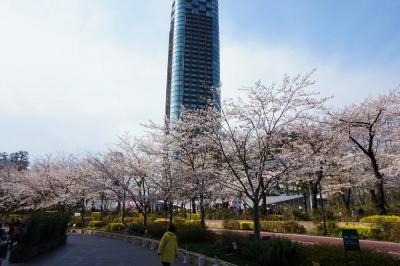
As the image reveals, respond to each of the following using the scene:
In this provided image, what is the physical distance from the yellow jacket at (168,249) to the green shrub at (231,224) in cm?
1861

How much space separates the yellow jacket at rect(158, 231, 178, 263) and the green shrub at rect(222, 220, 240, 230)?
733 inches

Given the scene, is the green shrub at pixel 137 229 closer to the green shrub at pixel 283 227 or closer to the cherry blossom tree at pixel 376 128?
the green shrub at pixel 283 227

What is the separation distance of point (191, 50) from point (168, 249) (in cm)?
9345

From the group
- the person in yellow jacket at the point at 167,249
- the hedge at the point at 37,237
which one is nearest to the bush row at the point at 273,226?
the hedge at the point at 37,237

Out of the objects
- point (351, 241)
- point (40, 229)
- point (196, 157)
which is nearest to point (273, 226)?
point (196, 157)

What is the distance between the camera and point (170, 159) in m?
21.6

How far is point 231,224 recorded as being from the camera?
1061 inches

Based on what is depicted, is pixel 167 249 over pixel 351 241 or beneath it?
beneath

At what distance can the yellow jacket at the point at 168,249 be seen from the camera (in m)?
8.81

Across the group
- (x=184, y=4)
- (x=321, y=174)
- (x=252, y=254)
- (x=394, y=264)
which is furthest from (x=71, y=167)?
(x=184, y=4)

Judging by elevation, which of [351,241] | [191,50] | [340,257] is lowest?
[340,257]

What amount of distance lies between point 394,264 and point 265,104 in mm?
8265

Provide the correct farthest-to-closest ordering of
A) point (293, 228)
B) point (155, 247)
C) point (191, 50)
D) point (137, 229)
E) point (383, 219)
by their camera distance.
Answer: point (191, 50) → point (137, 229) → point (293, 228) → point (383, 219) → point (155, 247)

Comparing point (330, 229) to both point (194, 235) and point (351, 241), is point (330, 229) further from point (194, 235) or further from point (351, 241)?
point (351, 241)
